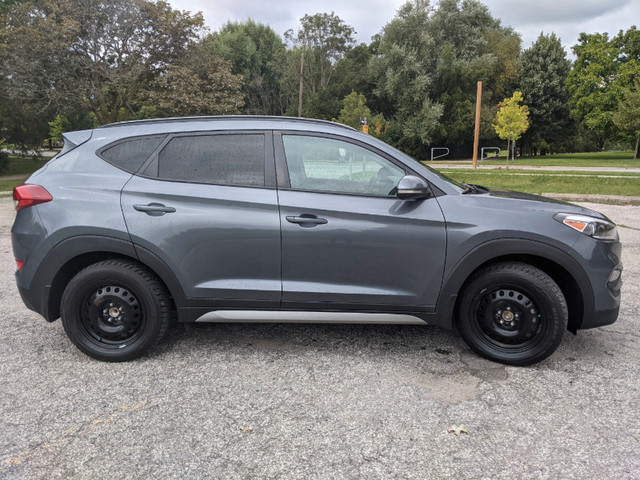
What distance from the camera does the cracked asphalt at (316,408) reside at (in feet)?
7.28

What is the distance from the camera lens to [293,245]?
3100 millimetres

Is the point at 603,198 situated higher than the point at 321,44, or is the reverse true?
the point at 321,44

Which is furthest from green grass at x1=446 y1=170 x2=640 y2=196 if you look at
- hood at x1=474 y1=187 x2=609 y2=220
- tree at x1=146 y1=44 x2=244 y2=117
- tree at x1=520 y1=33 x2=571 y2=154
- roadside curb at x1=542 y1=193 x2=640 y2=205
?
tree at x1=520 y1=33 x2=571 y2=154

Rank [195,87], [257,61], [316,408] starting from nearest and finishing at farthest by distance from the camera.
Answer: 1. [316,408]
2. [195,87]
3. [257,61]

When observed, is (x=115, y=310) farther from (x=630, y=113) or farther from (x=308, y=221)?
(x=630, y=113)

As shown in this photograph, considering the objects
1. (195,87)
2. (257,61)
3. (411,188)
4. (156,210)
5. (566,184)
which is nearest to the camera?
(411,188)

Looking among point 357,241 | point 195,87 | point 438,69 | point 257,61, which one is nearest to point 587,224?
point 357,241

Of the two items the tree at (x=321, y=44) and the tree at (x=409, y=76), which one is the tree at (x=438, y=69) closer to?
the tree at (x=409, y=76)

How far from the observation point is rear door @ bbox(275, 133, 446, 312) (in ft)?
10.1

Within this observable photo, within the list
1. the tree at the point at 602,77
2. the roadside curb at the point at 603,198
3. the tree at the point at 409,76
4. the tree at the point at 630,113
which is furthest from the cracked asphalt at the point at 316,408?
the tree at the point at 602,77

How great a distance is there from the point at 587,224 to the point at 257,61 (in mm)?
55726

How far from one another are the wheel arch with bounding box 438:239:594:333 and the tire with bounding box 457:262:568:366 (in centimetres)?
10

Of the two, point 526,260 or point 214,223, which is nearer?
point 214,223

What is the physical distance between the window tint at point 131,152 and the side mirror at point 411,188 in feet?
5.87
